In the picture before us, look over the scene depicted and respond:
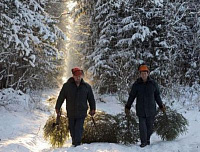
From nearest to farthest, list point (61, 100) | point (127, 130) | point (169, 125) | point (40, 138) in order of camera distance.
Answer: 1. point (61, 100)
2. point (127, 130)
3. point (169, 125)
4. point (40, 138)

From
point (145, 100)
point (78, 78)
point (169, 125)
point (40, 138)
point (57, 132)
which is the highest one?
point (78, 78)

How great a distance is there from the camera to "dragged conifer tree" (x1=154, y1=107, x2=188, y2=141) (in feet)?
20.9

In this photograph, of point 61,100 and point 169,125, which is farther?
point 169,125

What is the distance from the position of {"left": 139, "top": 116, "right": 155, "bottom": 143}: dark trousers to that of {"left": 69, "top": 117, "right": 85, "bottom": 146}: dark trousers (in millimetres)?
1424

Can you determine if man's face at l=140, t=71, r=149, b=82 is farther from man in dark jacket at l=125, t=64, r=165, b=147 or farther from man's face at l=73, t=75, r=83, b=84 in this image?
man's face at l=73, t=75, r=83, b=84

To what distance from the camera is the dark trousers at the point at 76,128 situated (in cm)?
584

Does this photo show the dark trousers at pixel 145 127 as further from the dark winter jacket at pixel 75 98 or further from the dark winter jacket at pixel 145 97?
the dark winter jacket at pixel 75 98

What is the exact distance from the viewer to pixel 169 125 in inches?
254

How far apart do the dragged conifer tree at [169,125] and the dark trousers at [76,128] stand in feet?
6.80

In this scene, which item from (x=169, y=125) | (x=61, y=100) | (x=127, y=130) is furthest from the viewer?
(x=169, y=125)

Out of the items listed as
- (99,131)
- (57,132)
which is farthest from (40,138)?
(99,131)

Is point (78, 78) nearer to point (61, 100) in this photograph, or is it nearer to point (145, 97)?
point (61, 100)

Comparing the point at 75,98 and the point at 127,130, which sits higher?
the point at 75,98

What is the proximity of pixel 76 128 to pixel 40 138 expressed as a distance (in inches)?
99.1
